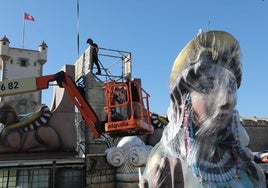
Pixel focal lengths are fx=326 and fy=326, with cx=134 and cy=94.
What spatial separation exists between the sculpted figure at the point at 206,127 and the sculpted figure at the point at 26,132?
705 centimetres

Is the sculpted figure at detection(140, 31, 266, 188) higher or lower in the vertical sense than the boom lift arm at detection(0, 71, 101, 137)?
lower

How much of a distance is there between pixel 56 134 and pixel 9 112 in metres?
1.40

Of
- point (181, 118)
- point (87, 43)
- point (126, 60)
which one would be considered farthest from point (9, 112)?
point (181, 118)

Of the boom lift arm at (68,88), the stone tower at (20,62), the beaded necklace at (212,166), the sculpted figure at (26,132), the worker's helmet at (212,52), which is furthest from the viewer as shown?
the stone tower at (20,62)

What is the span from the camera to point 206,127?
7.54 feet

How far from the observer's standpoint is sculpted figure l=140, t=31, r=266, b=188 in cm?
227

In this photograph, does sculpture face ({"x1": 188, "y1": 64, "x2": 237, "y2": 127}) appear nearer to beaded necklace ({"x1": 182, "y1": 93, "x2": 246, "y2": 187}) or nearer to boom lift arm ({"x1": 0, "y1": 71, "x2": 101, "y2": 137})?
beaded necklace ({"x1": 182, "y1": 93, "x2": 246, "y2": 187})

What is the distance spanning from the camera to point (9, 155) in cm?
859

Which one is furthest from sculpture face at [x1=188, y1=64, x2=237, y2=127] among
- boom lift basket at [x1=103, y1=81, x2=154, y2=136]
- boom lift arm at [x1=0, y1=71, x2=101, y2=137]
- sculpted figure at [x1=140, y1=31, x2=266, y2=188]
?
boom lift arm at [x1=0, y1=71, x2=101, y2=137]

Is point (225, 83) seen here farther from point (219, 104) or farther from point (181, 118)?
point (181, 118)

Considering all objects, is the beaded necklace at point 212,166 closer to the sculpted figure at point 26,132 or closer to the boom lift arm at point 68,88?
the boom lift arm at point 68,88

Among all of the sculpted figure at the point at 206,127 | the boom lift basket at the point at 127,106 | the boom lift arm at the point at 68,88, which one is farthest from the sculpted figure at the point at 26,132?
the sculpted figure at the point at 206,127

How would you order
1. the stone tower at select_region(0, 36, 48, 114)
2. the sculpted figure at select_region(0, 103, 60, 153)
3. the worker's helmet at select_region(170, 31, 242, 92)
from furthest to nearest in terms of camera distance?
the stone tower at select_region(0, 36, 48, 114), the sculpted figure at select_region(0, 103, 60, 153), the worker's helmet at select_region(170, 31, 242, 92)

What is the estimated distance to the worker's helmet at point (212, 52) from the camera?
2.33 meters
